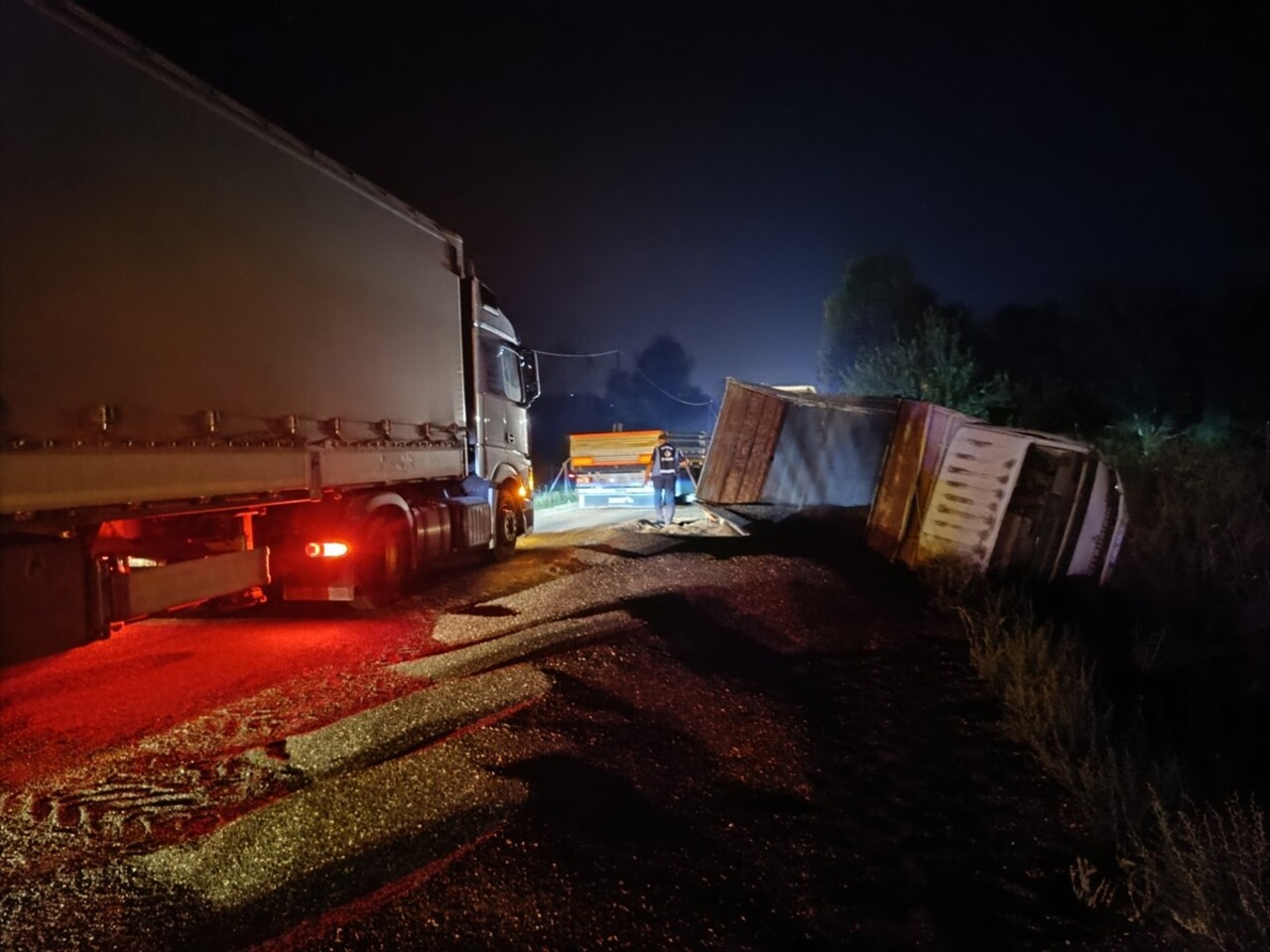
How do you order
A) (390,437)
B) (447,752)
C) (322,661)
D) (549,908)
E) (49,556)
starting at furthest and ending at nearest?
1. (390,437)
2. (322,661)
3. (49,556)
4. (447,752)
5. (549,908)

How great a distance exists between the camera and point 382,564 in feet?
26.8

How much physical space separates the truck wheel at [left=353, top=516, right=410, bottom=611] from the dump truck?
13.0 metres

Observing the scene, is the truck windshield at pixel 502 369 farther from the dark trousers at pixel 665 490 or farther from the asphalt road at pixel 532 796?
the dark trousers at pixel 665 490

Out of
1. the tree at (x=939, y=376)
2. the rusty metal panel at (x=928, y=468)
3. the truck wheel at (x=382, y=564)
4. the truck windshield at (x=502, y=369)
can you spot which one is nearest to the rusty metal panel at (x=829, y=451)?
the rusty metal panel at (x=928, y=468)

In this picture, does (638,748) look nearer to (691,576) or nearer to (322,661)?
(322,661)

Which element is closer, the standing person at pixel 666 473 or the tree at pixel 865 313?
the standing person at pixel 666 473

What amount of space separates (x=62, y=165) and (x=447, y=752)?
3727mm

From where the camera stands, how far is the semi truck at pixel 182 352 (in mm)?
4012

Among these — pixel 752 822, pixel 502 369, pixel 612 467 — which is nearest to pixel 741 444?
pixel 502 369

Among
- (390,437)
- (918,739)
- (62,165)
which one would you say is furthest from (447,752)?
(390,437)

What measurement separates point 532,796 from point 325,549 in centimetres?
421

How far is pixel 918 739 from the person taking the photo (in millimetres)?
5094

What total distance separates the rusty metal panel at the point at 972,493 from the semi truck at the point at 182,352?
642cm

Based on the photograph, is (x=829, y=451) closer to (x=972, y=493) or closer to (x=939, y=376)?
(x=972, y=493)
